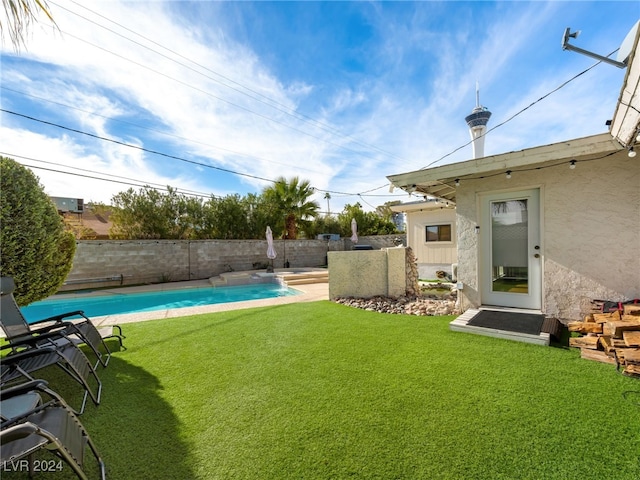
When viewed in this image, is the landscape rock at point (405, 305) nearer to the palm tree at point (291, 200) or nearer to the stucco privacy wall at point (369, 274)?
the stucco privacy wall at point (369, 274)

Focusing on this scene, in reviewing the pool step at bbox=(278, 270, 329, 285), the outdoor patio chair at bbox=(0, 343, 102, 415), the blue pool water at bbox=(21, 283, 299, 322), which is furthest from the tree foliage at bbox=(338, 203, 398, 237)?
the outdoor patio chair at bbox=(0, 343, 102, 415)

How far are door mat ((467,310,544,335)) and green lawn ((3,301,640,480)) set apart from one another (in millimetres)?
426

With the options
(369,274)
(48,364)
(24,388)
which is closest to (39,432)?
(24,388)

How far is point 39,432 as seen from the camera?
1.51 meters

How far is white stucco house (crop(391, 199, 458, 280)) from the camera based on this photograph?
12445 millimetres

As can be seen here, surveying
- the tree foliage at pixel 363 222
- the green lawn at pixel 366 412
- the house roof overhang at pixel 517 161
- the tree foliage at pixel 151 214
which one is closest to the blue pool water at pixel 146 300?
the tree foliage at pixel 151 214

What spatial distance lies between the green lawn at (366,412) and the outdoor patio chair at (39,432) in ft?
1.46

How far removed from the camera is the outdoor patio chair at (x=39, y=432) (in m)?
1.54

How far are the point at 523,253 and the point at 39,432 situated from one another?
743 cm

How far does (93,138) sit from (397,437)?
14514mm

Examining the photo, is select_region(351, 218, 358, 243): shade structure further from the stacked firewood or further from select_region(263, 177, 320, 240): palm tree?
the stacked firewood

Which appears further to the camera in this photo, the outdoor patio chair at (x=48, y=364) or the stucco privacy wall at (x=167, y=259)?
the stucco privacy wall at (x=167, y=259)

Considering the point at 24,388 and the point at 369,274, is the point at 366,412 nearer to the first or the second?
the point at 24,388

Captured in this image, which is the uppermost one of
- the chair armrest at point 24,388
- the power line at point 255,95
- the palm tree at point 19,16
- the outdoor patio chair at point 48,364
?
the power line at point 255,95
